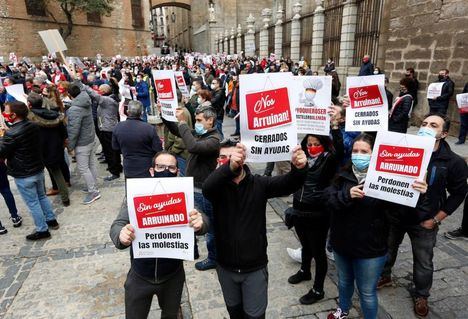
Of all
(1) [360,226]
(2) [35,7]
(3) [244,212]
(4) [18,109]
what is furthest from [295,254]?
(2) [35,7]

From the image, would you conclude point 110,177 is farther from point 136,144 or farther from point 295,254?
point 295,254

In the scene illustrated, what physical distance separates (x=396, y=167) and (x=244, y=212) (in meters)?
1.23

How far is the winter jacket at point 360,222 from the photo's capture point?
277 cm

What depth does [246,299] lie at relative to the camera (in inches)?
104

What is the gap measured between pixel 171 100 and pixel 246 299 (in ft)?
9.79

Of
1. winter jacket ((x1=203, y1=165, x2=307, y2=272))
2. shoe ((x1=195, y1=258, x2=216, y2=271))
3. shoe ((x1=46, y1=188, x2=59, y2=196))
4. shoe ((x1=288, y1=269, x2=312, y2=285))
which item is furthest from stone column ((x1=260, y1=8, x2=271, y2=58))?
winter jacket ((x1=203, y1=165, x2=307, y2=272))

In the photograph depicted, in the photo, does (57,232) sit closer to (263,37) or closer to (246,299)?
(246,299)

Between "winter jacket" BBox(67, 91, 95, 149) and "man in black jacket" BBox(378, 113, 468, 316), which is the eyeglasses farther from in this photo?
"winter jacket" BBox(67, 91, 95, 149)

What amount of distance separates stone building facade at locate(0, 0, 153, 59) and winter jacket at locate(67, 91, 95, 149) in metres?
34.9

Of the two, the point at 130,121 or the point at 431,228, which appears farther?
the point at 130,121

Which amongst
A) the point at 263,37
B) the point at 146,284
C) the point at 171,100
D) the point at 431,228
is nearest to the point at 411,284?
the point at 431,228

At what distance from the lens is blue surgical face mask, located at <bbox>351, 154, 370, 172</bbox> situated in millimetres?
2855

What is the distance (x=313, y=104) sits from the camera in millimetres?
3695

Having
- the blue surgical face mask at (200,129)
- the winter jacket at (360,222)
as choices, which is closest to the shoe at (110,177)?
the blue surgical face mask at (200,129)
